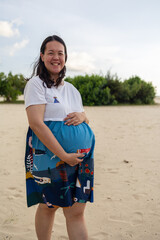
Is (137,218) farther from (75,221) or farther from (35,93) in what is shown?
(35,93)

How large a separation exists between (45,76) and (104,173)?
2911 mm

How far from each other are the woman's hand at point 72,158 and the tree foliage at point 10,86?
25.8 m

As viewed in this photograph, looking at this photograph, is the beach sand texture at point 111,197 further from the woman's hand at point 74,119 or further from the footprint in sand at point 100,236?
the woman's hand at point 74,119

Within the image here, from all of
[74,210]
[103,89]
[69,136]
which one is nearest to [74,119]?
[69,136]

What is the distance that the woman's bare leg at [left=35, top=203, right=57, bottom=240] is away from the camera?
1.94m

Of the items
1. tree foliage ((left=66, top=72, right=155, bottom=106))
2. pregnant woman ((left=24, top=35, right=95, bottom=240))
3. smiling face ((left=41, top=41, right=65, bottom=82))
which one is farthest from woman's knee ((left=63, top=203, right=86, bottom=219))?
tree foliage ((left=66, top=72, right=155, bottom=106))

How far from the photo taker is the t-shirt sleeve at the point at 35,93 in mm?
1584

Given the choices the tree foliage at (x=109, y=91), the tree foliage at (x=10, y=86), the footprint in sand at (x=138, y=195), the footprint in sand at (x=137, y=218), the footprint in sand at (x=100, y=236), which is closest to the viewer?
the footprint in sand at (x=100, y=236)

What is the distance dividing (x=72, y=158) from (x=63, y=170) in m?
0.13

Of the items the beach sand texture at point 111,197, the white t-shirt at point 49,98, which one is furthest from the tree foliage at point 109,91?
the white t-shirt at point 49,98

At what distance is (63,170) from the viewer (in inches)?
66.1

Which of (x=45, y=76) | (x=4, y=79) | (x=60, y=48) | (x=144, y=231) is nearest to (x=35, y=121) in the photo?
(x=45, y=76)

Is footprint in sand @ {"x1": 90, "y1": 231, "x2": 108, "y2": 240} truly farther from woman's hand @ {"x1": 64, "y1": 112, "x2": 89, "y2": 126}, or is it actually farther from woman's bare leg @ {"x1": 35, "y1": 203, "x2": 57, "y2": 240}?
woman's hand @ {"x1": 64, "y1": 112, "x2": 89, "y2": 126}

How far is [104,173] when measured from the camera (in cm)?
422
